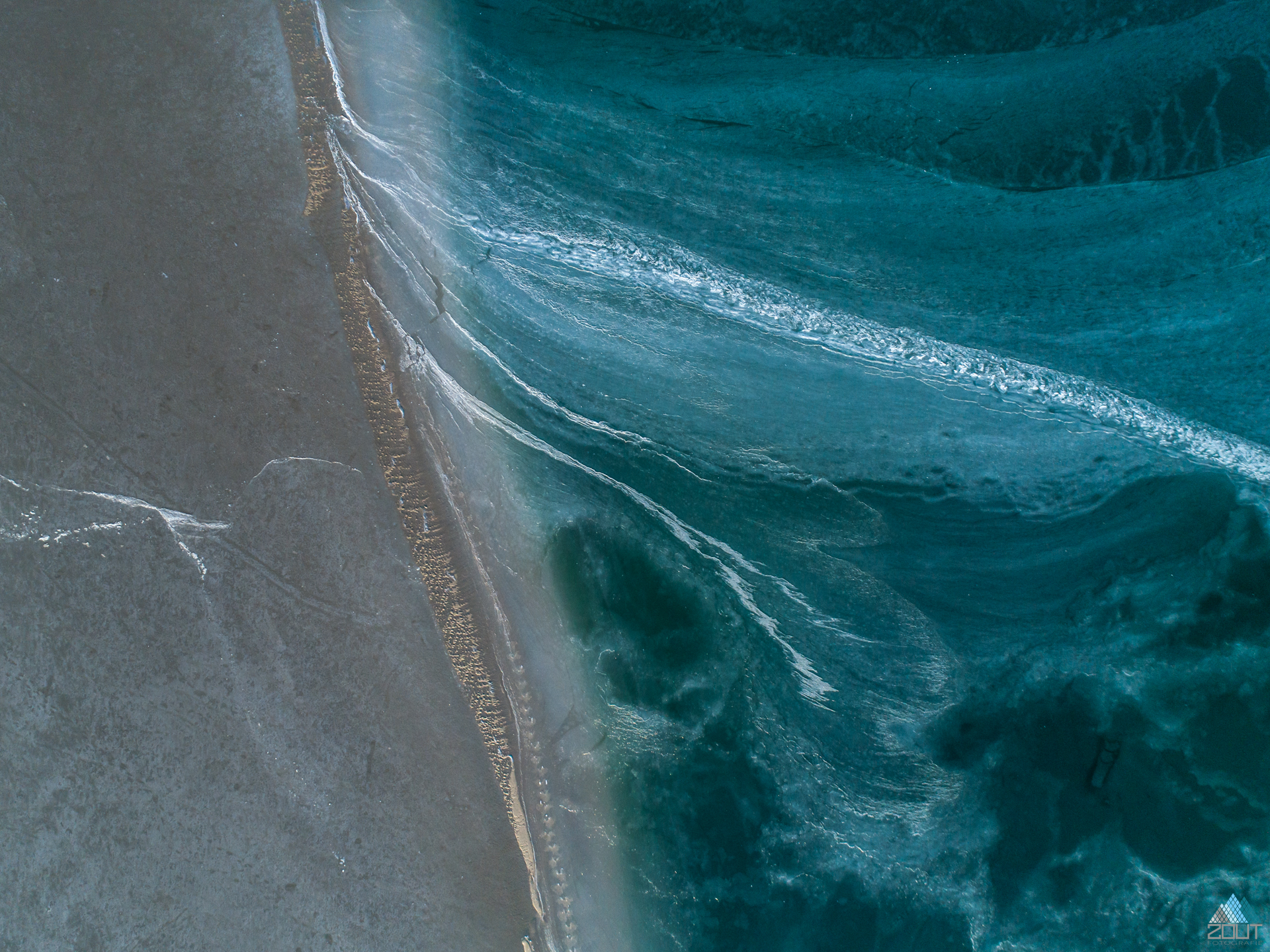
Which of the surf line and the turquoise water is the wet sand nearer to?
the surf line

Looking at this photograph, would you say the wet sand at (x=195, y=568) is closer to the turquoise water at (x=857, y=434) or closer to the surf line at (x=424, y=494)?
the surf line at (x=424, y=494)

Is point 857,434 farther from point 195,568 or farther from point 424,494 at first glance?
point 195,568

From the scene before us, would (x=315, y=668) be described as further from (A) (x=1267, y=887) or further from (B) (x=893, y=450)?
(A) (x=1267, y=887)

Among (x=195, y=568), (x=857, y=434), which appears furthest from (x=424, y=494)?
(x=857, y=434)

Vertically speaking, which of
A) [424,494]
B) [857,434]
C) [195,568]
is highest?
[857,434]

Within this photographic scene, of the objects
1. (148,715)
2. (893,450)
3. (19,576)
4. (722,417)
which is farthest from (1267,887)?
(19,576)
